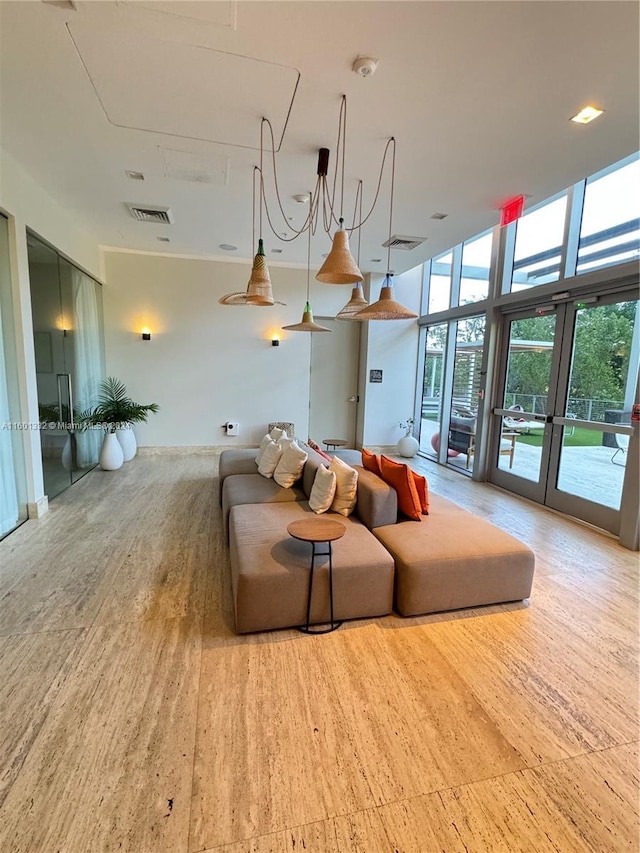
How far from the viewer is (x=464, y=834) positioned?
4.36 ft

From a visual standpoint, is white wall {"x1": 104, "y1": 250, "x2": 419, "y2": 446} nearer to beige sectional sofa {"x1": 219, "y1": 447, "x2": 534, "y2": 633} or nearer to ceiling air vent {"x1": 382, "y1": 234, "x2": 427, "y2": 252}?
ceiling air vent {"x1": 382, "y1": 234, "x2": 427, "y2": 252}

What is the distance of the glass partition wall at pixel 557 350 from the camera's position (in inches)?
148

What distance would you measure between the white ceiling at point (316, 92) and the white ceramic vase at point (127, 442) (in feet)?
11.1

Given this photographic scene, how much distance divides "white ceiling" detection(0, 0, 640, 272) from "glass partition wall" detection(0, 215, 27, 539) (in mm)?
1149

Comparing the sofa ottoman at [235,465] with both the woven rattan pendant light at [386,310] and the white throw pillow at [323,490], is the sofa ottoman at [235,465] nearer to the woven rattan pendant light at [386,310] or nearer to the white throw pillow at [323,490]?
the white throw pillow at [323,490]

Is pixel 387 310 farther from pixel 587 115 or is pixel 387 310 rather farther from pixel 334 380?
pixel 334 380

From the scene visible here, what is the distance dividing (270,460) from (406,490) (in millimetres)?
1606

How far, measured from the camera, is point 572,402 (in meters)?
4.34

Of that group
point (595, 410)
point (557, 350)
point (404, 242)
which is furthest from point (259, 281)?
point (595, 410)

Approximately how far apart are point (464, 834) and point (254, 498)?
8.17 feet

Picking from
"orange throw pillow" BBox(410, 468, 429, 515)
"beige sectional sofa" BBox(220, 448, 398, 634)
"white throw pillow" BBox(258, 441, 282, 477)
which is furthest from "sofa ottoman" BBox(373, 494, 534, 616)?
"white throw pillow" BBox(258, 441, 282, 477)

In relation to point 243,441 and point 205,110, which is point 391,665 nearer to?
point 205,110

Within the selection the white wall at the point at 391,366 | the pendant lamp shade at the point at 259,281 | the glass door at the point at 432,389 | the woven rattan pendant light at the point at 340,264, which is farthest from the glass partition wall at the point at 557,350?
the pendant lamp shade at the point at 259,281

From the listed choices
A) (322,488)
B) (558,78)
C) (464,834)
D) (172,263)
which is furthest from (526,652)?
(172,263)
